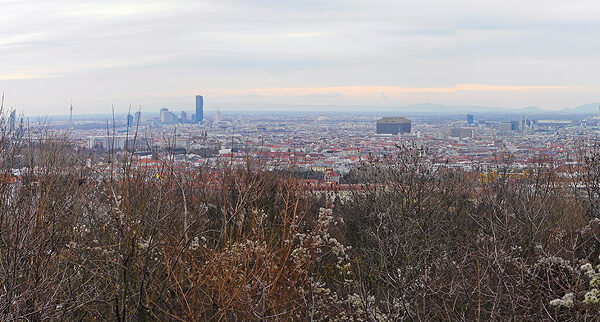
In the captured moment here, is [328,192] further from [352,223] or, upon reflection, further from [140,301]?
[140,301]

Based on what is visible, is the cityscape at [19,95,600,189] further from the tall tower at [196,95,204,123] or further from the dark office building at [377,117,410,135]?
the tall tower at [196,95,204,123]

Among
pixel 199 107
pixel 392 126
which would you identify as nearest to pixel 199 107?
pixel 199 107

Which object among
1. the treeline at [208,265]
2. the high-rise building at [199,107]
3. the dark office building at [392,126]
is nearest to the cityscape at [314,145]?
the dark office building at [392,126]

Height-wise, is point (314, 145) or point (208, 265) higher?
point (208, 265)

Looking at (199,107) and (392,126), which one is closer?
(392,126)

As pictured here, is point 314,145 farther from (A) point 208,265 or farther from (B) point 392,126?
(A) point 208,265

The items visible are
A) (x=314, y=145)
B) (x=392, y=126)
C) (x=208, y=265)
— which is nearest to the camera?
(x=208, y=265)

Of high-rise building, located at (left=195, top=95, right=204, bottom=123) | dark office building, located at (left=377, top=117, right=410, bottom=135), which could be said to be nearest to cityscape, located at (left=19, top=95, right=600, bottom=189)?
dark office building, located at (left=377, top=117, right=410, bottom=135)

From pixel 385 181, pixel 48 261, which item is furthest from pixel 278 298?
pixel 385 181

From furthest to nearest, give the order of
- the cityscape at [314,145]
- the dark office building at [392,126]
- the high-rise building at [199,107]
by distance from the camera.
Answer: the high-rise building at [199,107], the dark office building at [392,126], the cityscape at [314,145]

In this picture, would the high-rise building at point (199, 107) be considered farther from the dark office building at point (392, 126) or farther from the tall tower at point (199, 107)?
the dark office building at point (392, 126)

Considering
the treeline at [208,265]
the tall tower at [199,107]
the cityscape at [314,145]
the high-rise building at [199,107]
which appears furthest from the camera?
the tall tower at [199,107]
